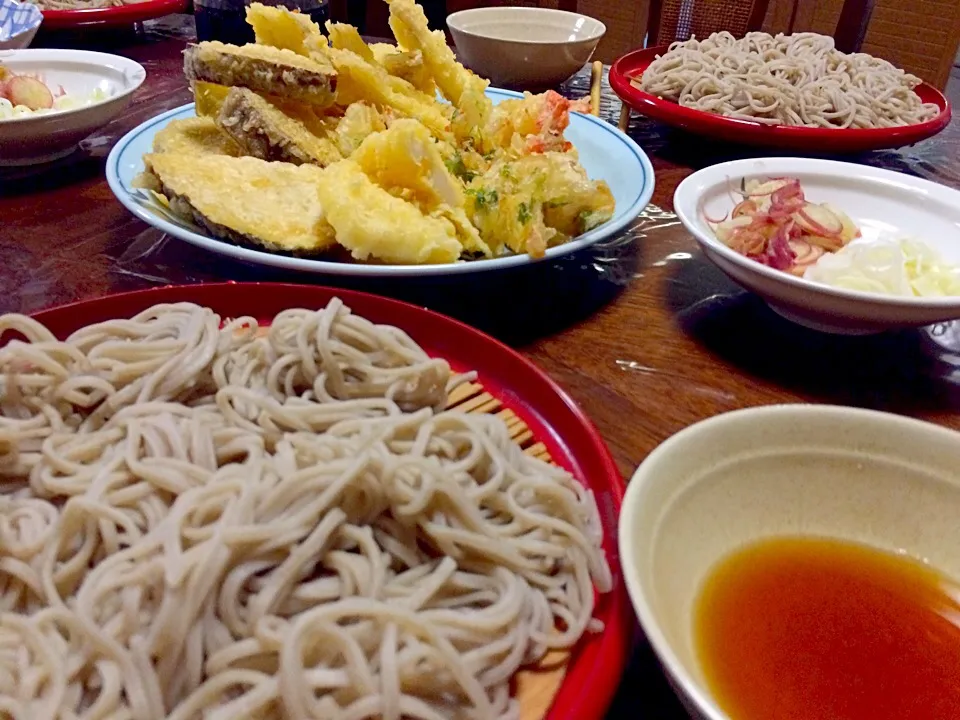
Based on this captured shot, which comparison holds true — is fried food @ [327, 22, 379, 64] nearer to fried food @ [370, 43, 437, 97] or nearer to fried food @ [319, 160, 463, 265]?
fried food @ [370, 43, 437, 97]

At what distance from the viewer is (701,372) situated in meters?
1.31

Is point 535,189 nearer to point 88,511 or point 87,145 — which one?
point 88,511

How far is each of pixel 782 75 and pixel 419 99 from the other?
4.65 ft

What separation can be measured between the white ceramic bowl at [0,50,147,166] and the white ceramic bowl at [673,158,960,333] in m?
1.46

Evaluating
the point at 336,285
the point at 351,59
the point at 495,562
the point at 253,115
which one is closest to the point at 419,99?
the point at 351,59

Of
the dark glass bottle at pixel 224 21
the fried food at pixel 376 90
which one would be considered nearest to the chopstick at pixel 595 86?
the fried food at pixel 376 90

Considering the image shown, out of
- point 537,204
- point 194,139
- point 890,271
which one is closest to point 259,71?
point 194,139

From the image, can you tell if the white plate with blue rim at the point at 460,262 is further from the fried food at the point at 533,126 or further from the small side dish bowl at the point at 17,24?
the small side dish bowl at the point at 17,24

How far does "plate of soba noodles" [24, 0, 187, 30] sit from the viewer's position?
283 centimetres

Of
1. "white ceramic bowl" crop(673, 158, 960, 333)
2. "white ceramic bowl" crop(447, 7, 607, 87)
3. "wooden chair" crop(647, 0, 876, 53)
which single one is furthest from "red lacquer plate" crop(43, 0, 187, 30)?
"wooden chair" crop(647, 0, 876, 53)

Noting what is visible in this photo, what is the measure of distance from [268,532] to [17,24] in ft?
8.64

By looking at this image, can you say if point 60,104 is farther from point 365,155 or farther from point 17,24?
point 365,155

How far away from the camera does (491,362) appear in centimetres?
116

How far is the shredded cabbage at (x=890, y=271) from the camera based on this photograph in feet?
4.36
